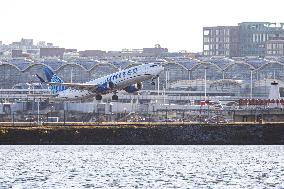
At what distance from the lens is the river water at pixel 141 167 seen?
96.8m

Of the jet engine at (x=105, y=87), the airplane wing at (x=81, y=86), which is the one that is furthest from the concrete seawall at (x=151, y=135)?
the airplane wing at (x=81, y=86)

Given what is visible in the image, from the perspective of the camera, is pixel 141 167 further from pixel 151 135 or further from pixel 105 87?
pixel 105 87

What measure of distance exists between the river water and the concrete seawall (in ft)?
4.88

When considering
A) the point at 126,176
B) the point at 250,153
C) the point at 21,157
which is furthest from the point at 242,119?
the point at 126,176

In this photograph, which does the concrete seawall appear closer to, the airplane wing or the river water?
the river water

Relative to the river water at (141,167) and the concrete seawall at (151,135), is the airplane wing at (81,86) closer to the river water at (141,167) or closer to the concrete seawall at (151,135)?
the concrete seawall at (151,135)

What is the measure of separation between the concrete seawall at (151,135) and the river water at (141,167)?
1.49 metres

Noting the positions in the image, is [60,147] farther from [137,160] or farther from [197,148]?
[137,160]

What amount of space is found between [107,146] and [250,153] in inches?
1033

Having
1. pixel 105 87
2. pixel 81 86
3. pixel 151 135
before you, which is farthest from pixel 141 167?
pixel 81 86

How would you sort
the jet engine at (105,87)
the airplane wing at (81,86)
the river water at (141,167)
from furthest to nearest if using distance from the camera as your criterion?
the airplane wing at (81,86) < the jet engine at (105,87) < the river water at (141,167)

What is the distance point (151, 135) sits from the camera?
158m

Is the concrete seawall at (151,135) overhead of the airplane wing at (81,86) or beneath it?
beneath

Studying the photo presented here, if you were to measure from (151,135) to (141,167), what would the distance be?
1685 inches
